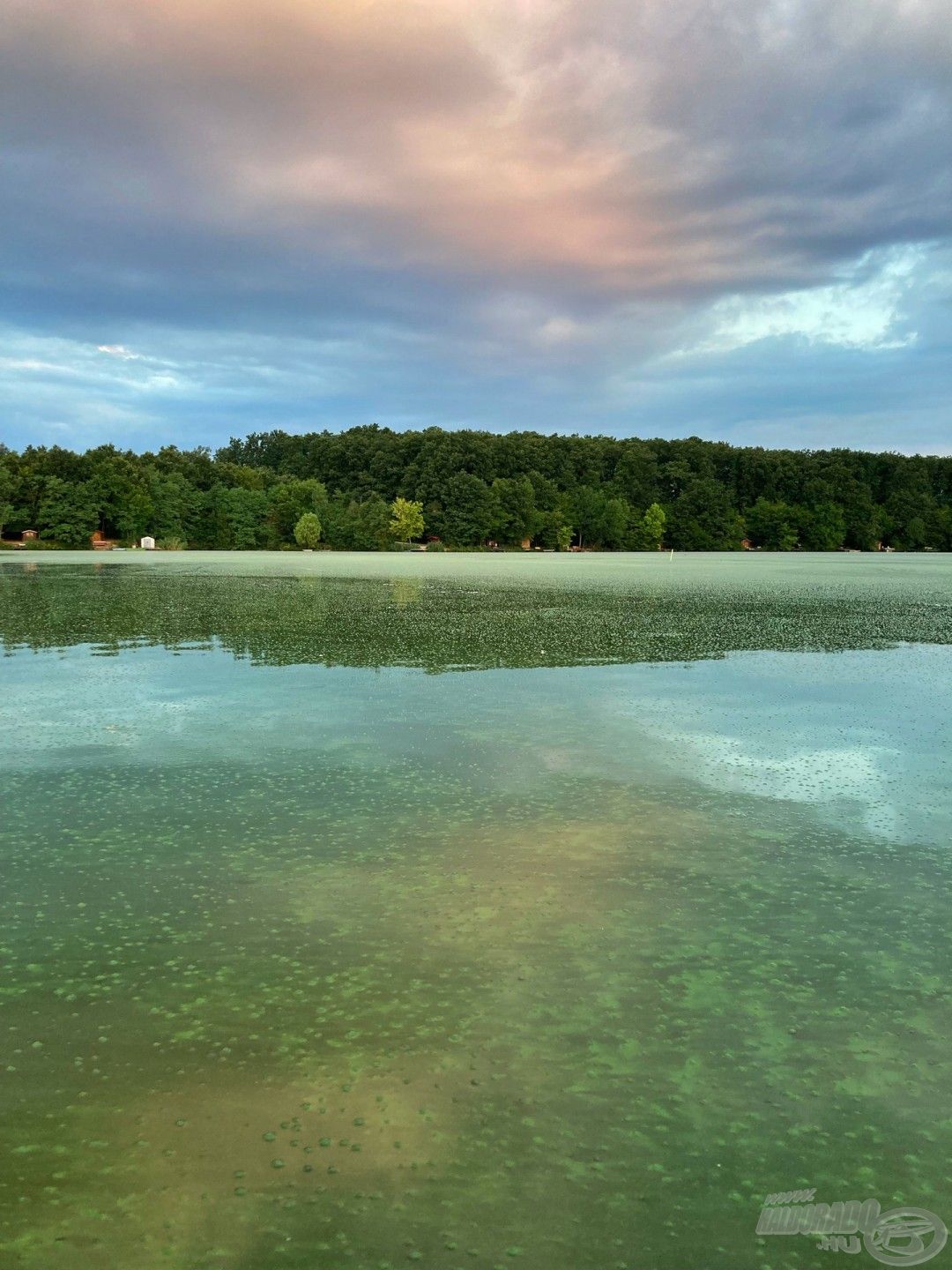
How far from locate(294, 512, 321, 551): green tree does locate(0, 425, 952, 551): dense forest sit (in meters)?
0.66

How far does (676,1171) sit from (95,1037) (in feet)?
5.96

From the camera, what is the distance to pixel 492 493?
102 m

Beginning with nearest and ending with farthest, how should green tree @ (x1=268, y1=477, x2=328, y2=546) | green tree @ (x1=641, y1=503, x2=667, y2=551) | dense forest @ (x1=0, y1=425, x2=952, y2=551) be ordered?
dense forest @ (x1=0, y1=425, x2=952, y2=551) < green tree @ (x1=268, y1=477, x2=328, y2=546) < green tree @ (x1=641, y1=503, x2=667, y2=551)

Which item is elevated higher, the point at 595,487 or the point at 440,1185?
the point at 595,487

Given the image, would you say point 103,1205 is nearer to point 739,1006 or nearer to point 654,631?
point 739,1006

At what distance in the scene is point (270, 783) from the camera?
6191 millimetres

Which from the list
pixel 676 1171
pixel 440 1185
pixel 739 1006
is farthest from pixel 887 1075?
pixel 440 1185

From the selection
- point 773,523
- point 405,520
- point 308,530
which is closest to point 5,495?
point 308,530

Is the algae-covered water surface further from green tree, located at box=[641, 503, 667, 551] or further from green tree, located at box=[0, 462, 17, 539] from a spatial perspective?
green tree, located at box=[641, 503, 667, 551]

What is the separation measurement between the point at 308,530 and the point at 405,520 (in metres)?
11.5

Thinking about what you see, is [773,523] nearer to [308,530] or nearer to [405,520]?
[405,520]

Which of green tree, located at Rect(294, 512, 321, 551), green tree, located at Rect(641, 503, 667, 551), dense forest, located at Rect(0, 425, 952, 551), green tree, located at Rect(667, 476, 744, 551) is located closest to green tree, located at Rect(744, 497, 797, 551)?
dense forest, located at Rect(0, 425, 952, 551)

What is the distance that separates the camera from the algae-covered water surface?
2.43m

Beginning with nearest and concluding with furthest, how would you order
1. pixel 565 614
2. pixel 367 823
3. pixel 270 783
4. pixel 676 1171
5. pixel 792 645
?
pixel 676 1171 < pixel 367 823 < pixel 270 783 < pixel 792 645 < pixel 565 614
